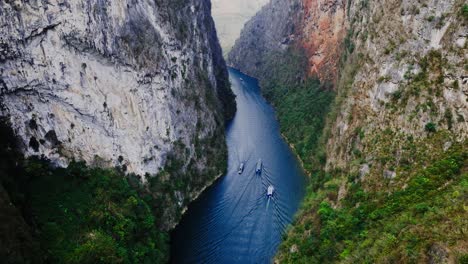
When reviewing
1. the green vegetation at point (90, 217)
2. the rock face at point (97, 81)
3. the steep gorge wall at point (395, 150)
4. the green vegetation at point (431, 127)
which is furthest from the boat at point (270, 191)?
the green vegetation at point (431, 127)

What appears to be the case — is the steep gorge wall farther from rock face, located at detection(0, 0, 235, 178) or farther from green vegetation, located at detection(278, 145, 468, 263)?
rock face, located at detection(0, 0, 235, 178)

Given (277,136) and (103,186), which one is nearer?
(103,186)

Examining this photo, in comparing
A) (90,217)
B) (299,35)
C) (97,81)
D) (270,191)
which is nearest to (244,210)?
(270,191)

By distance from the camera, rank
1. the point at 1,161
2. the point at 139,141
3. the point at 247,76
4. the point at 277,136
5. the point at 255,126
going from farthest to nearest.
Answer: the point at 247,76
the point at 255,126
the point at 277,136
the point at 139,141
the point at 1,161

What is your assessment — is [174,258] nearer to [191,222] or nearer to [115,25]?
[191,222]

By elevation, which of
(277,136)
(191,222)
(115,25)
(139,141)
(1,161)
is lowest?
(277,136)

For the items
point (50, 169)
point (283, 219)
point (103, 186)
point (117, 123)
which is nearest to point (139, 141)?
point (117, 123)

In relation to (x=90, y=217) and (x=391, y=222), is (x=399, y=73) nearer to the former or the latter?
(x=391, y=222)
